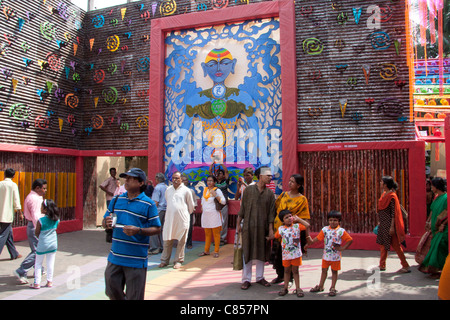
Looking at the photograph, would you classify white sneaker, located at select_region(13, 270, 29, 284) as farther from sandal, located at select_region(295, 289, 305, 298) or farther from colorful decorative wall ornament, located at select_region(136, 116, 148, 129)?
colorful decorative wall ornament, located at select_region(136, 116, 148, 129)

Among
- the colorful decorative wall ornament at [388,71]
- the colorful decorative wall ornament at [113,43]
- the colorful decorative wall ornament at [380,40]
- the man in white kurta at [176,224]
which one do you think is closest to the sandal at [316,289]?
the man in white kurta at [176,224]

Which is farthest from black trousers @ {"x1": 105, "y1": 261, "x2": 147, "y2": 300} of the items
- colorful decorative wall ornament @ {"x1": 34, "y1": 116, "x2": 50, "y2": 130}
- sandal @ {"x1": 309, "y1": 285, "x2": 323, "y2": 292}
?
colorful decorative wall ornament @ {"x1": 34, "y1": 116, "x2": 50, "y2": 130}

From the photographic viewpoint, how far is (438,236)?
5930mm

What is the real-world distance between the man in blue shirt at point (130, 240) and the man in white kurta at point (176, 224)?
3130 mm

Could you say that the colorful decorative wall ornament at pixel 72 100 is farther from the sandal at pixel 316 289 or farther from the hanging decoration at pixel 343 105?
the sandal at pixel 316 289

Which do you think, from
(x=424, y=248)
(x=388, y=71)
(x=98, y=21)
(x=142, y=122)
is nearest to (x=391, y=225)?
(x=424, y=248)

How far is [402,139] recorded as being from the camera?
8125 mm

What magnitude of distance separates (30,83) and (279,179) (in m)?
6.85

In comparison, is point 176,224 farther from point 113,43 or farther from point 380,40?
point 113,43

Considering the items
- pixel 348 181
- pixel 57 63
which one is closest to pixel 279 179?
pixel 348 181

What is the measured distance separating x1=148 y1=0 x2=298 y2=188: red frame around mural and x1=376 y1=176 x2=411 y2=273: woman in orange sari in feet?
8.42

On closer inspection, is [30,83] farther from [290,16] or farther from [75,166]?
[290,16]

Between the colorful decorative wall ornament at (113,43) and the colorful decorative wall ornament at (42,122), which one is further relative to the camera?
the colorful decorative wall ornament at (113,43)

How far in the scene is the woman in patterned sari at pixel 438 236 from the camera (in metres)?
5.74
